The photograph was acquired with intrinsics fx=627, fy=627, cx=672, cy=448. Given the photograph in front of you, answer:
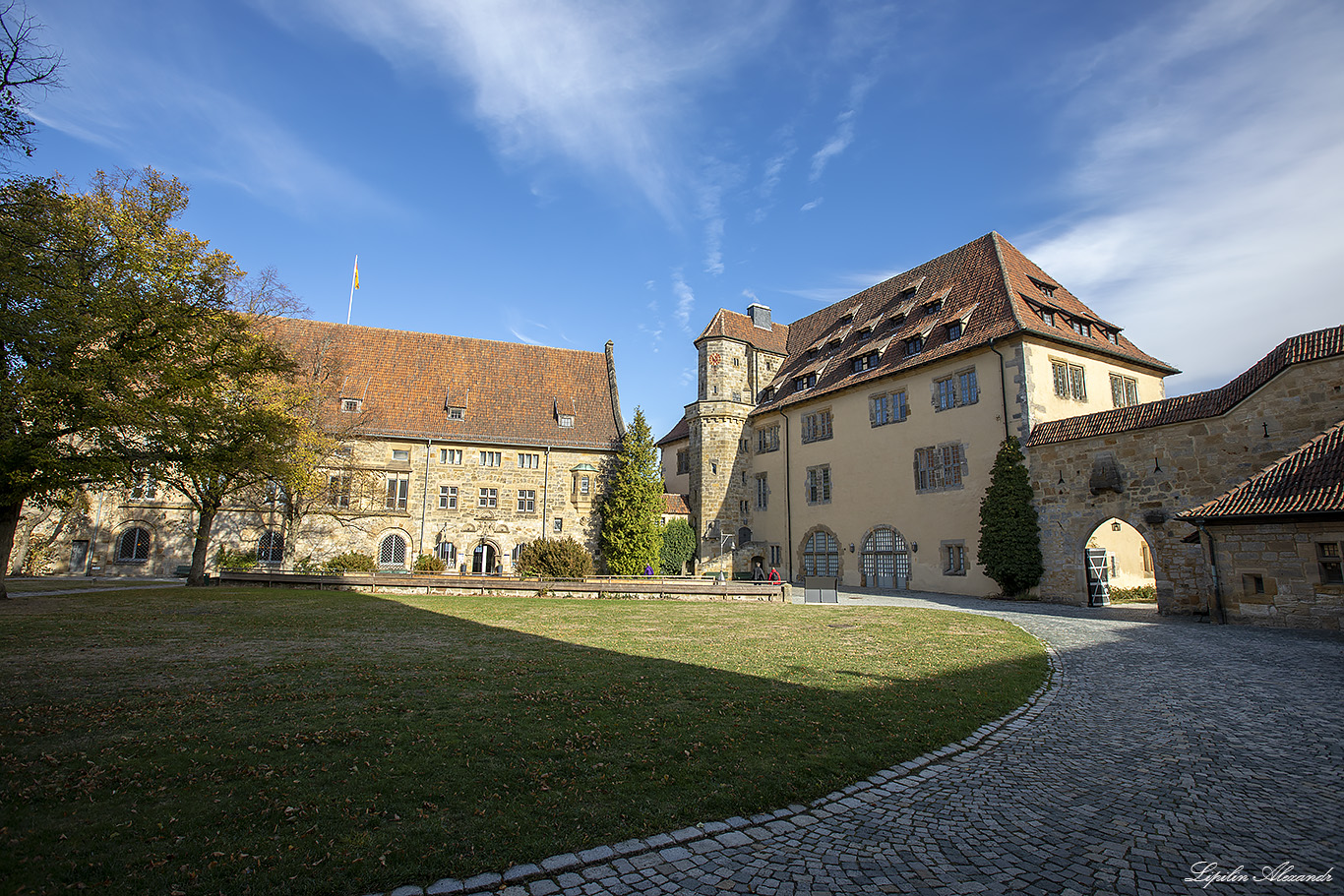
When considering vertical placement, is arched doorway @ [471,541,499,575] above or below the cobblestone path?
above

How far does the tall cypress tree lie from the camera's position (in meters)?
21.1

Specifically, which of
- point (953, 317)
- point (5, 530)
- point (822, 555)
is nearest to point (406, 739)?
point (5, 530)

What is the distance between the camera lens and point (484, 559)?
32.8 m

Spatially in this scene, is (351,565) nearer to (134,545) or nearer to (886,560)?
(134,545)

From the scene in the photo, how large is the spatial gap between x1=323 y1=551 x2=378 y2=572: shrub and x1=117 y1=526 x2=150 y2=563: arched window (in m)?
8.82

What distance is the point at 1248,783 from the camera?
512cm

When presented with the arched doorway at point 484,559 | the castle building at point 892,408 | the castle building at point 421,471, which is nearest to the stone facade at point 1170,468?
the castle building at point 892,408

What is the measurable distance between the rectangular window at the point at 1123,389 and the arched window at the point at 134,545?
4267 cm

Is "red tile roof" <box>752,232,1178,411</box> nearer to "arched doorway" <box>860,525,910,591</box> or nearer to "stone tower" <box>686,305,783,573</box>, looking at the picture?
"stone tower" <box>686,305,783,573</box>

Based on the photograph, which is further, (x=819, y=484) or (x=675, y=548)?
(x=675, y=548)

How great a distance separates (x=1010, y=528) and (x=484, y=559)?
2438 cm


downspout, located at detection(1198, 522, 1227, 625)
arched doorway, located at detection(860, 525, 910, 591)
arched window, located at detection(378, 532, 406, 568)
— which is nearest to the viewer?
downspout, located at detection(1198, 522, 1227, 625)

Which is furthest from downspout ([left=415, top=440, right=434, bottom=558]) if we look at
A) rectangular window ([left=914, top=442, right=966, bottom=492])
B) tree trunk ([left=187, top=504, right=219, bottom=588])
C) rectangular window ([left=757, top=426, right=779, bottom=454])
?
rectangular window ([left=914, top=442, right=966, bottom=492])

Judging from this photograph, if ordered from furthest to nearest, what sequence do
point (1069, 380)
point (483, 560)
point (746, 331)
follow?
1. point (746, 331)
2. point (483, 560)
3. point (1069, 380)
